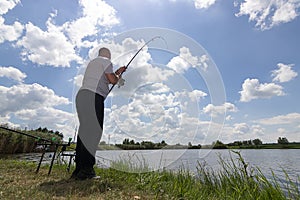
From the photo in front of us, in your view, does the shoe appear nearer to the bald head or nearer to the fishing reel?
the fishing reel

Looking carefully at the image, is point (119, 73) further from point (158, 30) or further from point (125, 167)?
point (125, 167)

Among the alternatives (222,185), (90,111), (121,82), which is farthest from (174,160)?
(90,111)

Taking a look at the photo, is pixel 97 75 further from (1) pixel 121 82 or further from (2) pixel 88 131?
(2) pixel 88 131

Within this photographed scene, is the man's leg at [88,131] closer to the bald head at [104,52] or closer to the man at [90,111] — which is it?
the man at [90,111]

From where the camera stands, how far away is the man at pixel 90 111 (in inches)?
173

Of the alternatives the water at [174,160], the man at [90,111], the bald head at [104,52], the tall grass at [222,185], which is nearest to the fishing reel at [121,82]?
the man at [90,111]

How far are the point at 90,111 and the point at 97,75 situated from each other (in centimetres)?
69

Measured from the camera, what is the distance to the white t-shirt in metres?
4.52

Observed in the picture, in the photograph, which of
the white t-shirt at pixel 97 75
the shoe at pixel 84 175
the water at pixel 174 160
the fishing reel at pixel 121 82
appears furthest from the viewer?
the water at pixel 174 160

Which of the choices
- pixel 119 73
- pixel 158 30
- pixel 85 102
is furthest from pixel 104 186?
pixel 158 30

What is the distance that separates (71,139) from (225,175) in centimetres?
338

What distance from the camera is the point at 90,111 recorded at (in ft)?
14.6

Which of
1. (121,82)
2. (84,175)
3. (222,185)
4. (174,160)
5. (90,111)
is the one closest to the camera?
(84,175)

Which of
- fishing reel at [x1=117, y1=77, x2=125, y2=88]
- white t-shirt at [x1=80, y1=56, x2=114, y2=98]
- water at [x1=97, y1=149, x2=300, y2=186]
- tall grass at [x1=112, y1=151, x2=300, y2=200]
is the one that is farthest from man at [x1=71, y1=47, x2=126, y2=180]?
water at [x1=97, y1=149, x2=300, y2=186]
